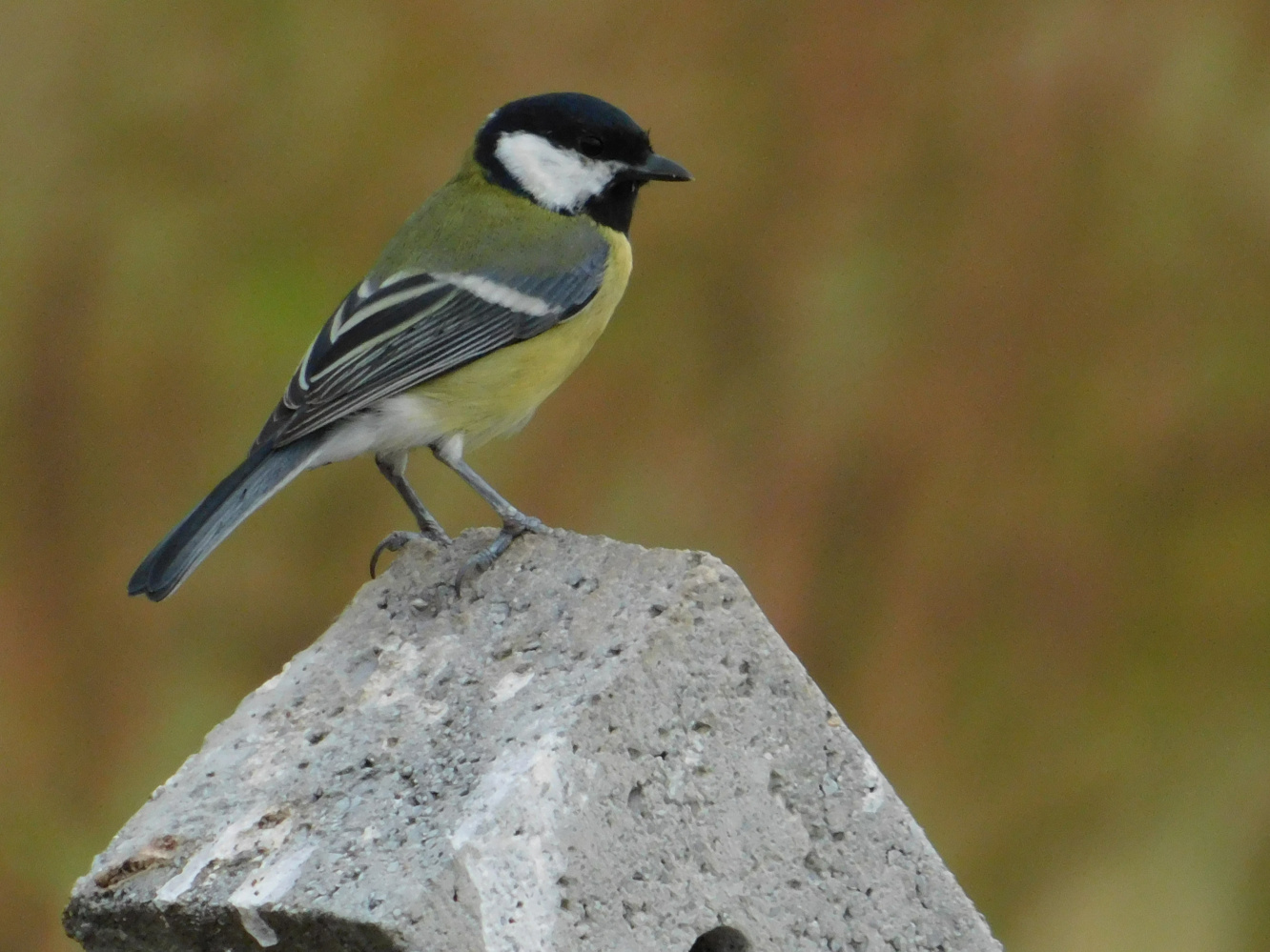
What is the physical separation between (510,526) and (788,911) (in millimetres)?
681

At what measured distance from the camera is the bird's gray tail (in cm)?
239

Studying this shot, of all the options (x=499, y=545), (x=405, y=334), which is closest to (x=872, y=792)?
(x=499, y=545)

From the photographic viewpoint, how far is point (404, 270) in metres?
2.92

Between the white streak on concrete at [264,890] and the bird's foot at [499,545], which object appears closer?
the white streak on concrete at [264,890]

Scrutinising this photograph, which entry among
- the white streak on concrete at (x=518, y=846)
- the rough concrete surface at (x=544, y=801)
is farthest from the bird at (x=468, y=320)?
the white streak on concrete at (x=518, y=846)

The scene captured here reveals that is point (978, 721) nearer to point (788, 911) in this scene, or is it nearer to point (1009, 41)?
point (1009, 41)

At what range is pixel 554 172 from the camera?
10.6ft

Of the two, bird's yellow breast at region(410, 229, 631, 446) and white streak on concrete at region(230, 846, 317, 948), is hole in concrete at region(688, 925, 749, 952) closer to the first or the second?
white streak on concrete at region(230, 846, 317, 948)

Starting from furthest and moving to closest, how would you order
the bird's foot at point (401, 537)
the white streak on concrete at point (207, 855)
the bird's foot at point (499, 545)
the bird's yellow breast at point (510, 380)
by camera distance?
the bird's yellow breast at point (510, 380) → the bird's foot at point (401, 537) → the bird's foot at point (499, 545) → the white streak on concrete at point (207, 855)

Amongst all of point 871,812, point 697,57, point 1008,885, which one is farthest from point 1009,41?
point 871,812

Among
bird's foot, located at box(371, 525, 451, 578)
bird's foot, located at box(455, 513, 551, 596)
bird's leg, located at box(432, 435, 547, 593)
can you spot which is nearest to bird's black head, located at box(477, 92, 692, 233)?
bird's leg, located at box(432, 435, 547, 593)

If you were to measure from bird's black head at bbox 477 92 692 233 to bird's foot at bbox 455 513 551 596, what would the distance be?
1120 mm

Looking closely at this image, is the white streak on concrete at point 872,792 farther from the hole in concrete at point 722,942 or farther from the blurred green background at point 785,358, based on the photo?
the blurred green background at point 785,358

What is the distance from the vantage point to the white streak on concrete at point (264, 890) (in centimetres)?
164
